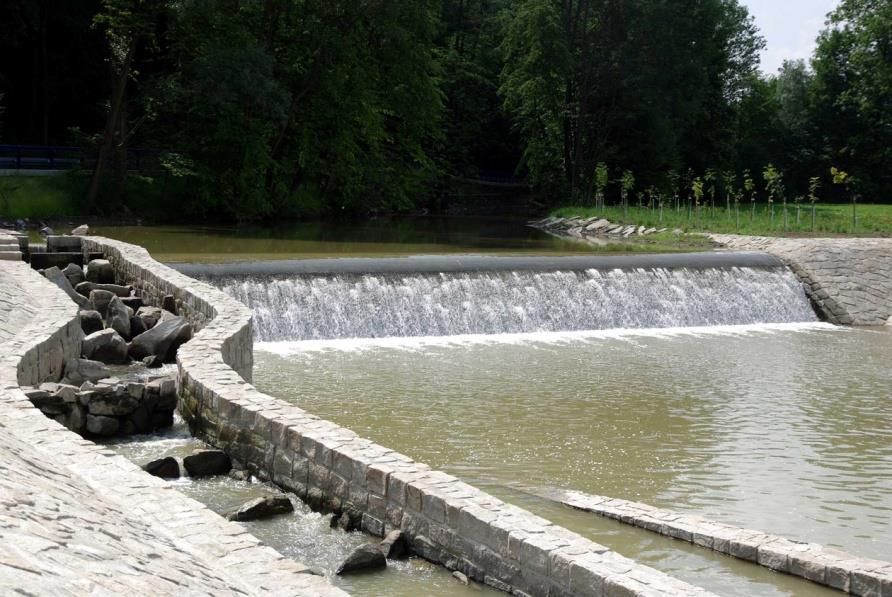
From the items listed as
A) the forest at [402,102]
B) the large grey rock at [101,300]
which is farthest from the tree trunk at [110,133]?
the large grey rock at [101,300]

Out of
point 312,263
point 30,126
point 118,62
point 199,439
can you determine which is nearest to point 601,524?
point 199,439

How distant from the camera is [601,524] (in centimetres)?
745

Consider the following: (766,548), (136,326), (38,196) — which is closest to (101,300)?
(136,326)

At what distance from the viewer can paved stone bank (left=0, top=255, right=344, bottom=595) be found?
3783 millimetres

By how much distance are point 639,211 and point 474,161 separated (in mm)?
20871

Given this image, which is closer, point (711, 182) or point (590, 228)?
point (590, 228)

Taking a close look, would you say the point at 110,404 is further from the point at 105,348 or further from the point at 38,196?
the point at 38,196

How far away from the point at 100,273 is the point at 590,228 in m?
19.9

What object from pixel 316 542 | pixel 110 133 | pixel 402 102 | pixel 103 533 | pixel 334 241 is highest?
pixel 402 102

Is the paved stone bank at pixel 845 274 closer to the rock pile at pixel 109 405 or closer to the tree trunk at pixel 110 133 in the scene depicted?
the rock pile at pixel 109 405

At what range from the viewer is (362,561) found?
6.19 meters

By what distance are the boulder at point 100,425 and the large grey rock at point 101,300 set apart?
212 inches

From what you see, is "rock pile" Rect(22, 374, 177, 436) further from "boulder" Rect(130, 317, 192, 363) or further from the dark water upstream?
the dark water upstream

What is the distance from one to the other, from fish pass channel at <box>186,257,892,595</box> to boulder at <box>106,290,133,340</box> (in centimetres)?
179
